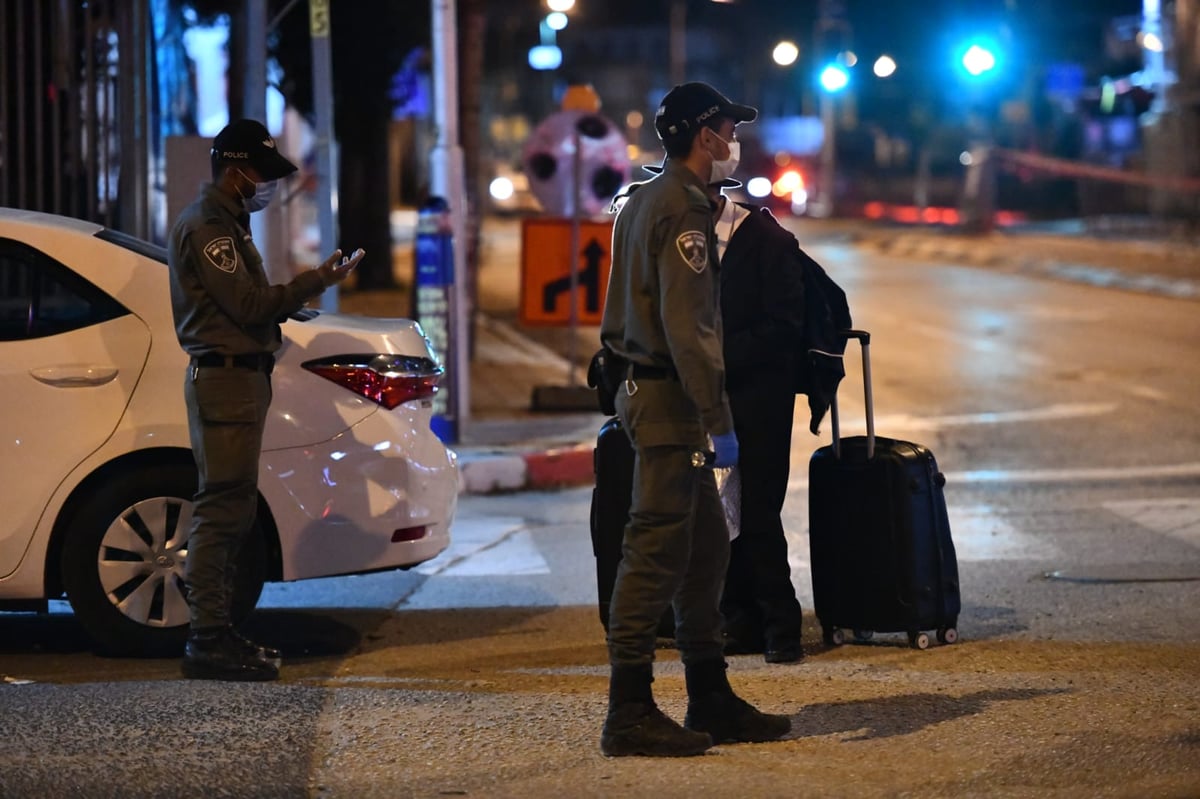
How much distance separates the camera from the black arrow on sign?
1283 cm

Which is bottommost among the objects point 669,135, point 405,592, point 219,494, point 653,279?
point 405,592

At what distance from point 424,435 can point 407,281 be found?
20200mm

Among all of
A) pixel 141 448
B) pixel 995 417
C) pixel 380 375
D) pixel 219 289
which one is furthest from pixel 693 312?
pixel 995 417

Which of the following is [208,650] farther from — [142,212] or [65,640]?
[142,212]

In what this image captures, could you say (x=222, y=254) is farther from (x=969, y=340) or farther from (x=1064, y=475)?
(x=969, y=340)

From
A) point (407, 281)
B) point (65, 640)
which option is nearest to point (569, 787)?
point (65, 640)

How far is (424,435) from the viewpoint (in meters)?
6.57

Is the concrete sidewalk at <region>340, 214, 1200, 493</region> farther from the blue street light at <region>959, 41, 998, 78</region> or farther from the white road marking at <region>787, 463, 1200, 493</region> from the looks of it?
the blue street light at <region>959, 41, 998, 78</region>

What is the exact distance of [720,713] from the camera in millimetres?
4969

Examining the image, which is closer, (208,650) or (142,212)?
(208,650)

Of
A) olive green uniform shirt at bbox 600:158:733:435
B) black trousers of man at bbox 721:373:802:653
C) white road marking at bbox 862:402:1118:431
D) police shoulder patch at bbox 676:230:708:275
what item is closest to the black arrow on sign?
white road marking at bbox 862:402:1118:431

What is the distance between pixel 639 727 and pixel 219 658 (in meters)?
1.76

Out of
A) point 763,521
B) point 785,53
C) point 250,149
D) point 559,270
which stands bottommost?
point 763,521

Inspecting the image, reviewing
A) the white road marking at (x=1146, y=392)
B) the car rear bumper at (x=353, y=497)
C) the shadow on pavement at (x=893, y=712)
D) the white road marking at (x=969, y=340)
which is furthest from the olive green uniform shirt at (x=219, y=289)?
the white road marking at (x=969, y=340)
